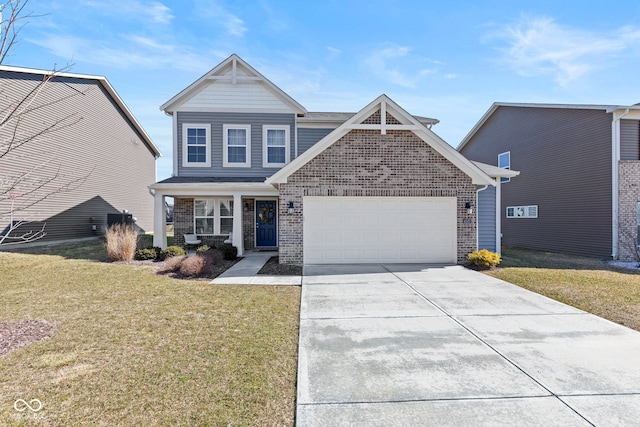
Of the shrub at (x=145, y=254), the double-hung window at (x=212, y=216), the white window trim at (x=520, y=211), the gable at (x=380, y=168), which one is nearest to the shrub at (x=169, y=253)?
the shrub at (x=145, y=254)

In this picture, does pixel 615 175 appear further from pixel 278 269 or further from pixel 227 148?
pixel 227 148

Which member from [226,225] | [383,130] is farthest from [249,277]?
[226,225]

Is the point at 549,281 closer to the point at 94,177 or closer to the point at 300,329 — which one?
the point at 300,329

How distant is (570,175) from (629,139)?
2.38 metres

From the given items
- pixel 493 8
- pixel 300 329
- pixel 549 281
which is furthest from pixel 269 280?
pixel 493 8

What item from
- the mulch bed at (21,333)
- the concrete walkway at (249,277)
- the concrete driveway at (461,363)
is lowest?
the concrete driveway at (461,363)

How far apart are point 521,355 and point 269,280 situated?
5868 millimetres

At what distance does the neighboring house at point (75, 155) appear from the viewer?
13773 mm

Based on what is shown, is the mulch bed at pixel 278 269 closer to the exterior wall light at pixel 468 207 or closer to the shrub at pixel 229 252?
the shrub at pixel 229 252

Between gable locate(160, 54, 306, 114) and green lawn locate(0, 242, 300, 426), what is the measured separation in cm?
914

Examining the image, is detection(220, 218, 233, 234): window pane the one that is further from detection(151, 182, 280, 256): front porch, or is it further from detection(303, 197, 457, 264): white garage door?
detection(303, 197, 457, 264): white garage door

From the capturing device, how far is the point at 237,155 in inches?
567

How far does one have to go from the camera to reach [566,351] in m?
4.32

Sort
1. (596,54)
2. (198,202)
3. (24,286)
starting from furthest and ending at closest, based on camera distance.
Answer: (198,202) < (596,54) < (24,286)
